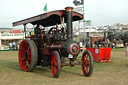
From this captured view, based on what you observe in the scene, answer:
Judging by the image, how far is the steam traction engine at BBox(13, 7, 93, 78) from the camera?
19.1ft

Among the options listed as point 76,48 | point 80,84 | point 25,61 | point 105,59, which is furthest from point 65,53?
point 105,59

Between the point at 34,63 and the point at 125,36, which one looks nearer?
the point at 34,63

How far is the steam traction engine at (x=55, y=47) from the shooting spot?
581 centimetres

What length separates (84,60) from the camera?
641cm

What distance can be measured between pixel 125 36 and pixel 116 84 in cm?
2698

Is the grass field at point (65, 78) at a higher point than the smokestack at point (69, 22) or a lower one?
lower

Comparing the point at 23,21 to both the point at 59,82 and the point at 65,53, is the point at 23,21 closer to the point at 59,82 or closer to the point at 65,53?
the point at 65,53

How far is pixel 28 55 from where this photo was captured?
23.3 feet

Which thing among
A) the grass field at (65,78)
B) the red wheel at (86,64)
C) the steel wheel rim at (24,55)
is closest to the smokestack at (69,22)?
the red wheel at (86,64)

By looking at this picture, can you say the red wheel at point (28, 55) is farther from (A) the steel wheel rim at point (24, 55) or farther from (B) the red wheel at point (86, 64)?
(B) the red wheel at point (86, 64)

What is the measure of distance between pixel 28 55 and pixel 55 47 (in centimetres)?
151

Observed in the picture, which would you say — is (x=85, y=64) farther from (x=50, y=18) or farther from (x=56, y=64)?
(x=50, y=18)

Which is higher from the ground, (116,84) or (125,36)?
(125,36)

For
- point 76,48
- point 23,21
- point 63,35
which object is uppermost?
point 23,21
